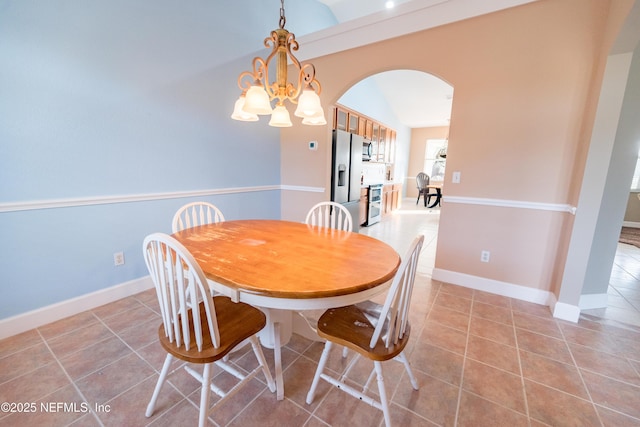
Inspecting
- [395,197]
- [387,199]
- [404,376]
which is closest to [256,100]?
[404,376]

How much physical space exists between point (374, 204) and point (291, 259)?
13.9 ft

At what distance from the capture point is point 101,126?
6.49 feet

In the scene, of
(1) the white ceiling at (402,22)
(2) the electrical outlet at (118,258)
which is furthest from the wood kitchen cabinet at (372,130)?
(2) the electrical outlet at (118,258)

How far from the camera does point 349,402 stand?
1.31 metres

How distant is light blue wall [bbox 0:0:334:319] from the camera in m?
1.66

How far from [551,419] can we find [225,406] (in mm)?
1587

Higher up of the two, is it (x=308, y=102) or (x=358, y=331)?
(x=308, y=102)

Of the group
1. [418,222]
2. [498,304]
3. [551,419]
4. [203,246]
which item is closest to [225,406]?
[203,246]

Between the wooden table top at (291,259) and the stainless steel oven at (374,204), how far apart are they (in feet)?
11.2

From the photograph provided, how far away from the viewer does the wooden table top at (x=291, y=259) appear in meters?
1.03

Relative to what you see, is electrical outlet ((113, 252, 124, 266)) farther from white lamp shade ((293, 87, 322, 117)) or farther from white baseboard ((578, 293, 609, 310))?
white baseboard ((578, 293, 609, 310))

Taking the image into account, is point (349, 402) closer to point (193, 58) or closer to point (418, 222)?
point (193, 58)

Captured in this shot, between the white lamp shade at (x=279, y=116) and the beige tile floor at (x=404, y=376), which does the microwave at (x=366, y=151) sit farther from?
the white lamp shade at (x=279, y=116)

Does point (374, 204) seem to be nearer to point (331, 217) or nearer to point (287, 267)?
point (331, 217)
